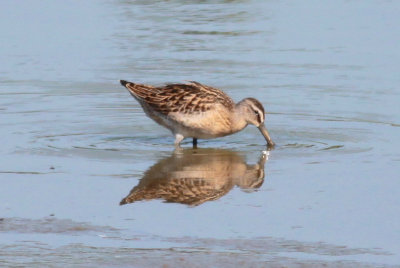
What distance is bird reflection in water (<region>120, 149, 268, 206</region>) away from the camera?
Answer: 9961 millimetres

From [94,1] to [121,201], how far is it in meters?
10.9

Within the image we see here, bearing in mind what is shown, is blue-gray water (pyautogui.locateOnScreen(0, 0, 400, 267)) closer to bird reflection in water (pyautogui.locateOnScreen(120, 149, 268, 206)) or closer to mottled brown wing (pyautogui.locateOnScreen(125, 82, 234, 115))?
bird reflection in water (pyautogui.locateOnScreen(120, 149, 268, 206))

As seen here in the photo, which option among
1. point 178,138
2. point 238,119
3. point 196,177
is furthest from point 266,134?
point 196,177

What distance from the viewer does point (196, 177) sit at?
1075cm

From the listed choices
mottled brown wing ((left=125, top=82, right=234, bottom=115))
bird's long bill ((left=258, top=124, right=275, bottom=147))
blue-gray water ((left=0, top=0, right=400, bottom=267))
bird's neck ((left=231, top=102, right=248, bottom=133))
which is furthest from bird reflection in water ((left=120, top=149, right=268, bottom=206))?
mottled brown wing ((left=125, top=82, right=234, bottom=115))

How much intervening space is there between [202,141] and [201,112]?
0.61m

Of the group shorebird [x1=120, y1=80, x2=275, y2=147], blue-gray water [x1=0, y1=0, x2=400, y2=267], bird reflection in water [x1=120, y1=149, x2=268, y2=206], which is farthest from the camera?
shorebird [x1=120, y1=80, x2=275, y2=147]

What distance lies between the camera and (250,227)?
893cm

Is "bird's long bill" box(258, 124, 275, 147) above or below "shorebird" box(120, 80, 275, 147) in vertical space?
below

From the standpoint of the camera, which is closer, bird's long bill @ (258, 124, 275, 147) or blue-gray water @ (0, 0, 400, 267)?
blue-gray water @ (0, 0, 400, 267)

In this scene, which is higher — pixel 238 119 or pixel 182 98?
pixel 182 98

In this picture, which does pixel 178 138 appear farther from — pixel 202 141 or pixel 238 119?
pixel 238 119

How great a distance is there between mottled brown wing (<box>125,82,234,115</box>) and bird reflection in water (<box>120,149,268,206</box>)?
784 millimetres

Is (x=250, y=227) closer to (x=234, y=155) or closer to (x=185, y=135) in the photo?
(x=234, y=155)
